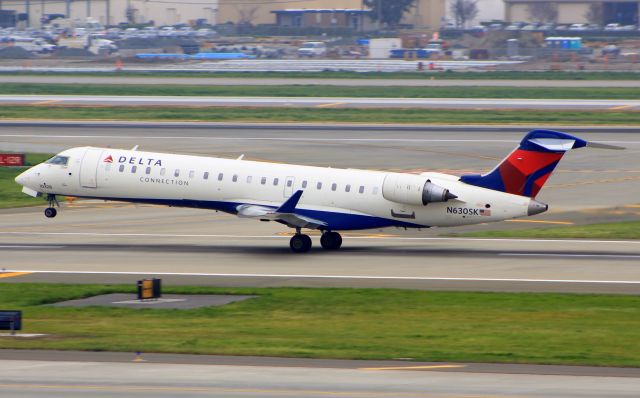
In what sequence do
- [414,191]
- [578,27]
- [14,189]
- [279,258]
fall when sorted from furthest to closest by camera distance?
[578,27] < [14,189] < [279,258] < [414,191]

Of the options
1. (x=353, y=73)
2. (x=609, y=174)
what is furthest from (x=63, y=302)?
(x=353, y=73)

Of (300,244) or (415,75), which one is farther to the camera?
(415,75)

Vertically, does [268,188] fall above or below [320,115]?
below

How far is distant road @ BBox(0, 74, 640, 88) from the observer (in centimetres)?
11481

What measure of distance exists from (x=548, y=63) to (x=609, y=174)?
83859mm

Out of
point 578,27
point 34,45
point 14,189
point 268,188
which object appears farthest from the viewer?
point 578,27

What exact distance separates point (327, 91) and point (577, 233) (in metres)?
63.6

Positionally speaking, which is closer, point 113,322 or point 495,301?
point 113,322

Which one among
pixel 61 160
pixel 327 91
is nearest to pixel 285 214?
pixel 61 160

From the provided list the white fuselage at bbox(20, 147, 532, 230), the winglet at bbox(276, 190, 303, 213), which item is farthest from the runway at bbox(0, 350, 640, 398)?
the white fuselage at bbox(20, 147, 532, 230)

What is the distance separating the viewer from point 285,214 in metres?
41.1

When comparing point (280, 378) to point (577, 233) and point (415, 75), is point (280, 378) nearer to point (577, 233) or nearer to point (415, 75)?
point (577, 233)

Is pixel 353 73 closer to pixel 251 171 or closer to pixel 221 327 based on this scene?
pixel 251 171

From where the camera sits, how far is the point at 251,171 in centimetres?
4303
